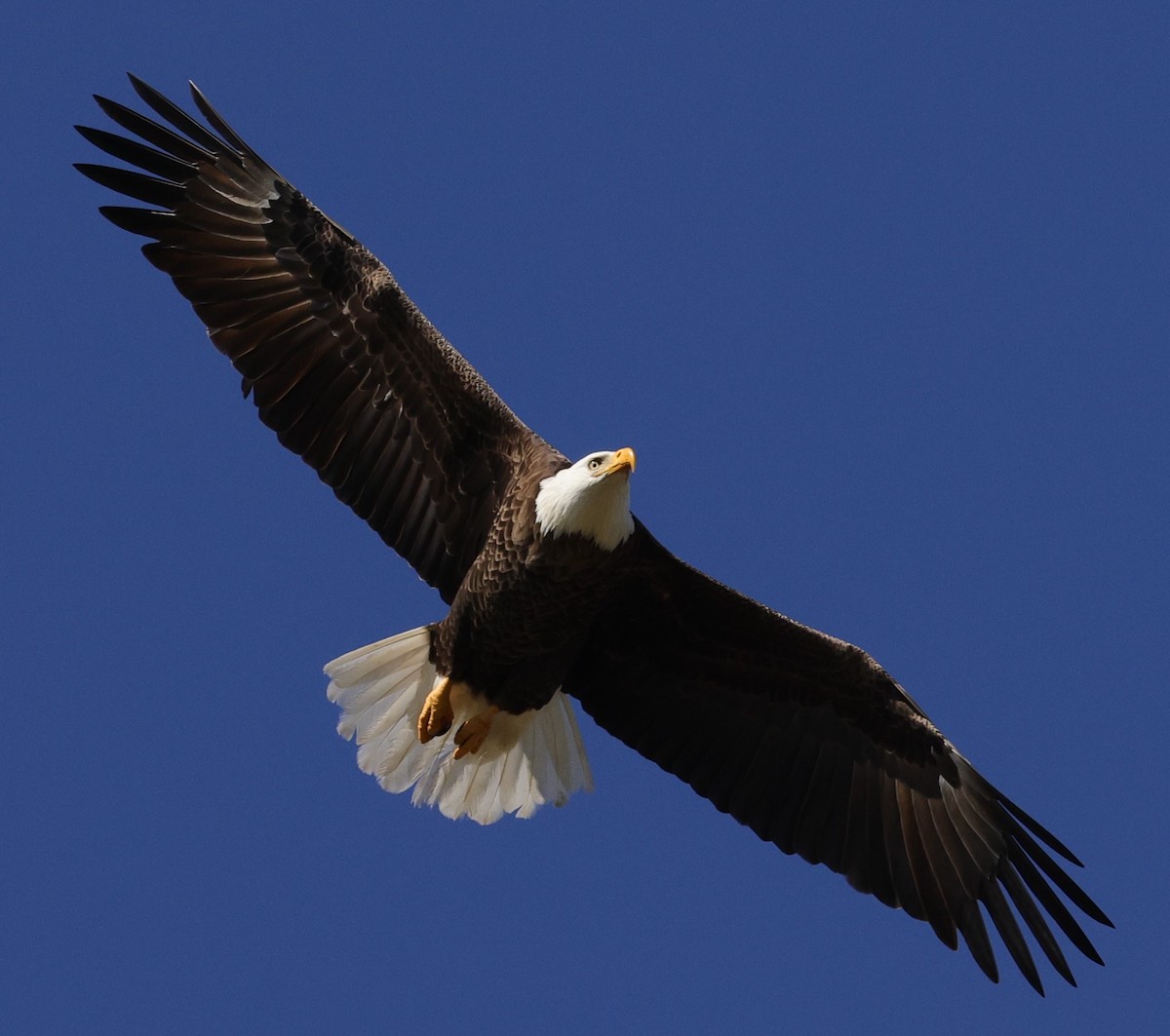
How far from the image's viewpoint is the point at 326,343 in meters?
9.93

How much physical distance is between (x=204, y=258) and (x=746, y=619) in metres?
3.06

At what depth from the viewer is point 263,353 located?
984 cm

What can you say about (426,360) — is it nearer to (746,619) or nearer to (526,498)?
(526,498)

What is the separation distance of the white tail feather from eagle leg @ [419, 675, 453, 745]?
179 millimetres

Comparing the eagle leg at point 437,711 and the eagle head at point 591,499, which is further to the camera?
the eagle leg at point 437,711

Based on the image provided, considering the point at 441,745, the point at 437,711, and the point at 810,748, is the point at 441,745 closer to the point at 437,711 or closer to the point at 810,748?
the point at 437,711

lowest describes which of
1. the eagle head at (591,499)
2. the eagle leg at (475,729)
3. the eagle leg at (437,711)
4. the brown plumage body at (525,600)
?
the eagle leg at (437,711)

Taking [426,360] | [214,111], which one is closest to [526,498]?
[426,360]

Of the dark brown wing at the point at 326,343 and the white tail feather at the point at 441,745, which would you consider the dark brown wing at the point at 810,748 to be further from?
the dark brown wing at the point at 326,343

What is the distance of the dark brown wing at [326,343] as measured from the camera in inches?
388

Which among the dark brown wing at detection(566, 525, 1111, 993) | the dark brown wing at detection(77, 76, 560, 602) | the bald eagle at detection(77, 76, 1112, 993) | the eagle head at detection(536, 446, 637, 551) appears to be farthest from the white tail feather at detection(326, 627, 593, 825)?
the eagle head at detection(536, 446, 637, 551)

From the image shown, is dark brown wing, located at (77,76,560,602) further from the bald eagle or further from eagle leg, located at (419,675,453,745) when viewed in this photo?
eagle leg, located at (419,675,453,745)

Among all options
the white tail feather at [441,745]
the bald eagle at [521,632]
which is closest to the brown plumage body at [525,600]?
the bald eagle at [521,632]

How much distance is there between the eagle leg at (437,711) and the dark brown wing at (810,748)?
0.78 meters
